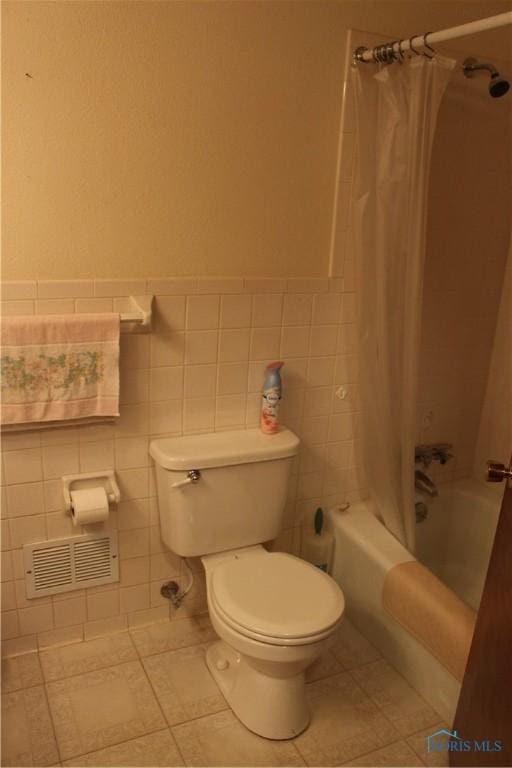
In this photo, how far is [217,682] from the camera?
1.85 meters

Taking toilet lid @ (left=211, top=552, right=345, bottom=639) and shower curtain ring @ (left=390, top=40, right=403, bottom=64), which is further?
shower curtain ring @ (left=390, top=40, right=403, bottom=64)

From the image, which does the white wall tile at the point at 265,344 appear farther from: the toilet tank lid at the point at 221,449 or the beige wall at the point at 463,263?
the beige wall at the point at 463,263

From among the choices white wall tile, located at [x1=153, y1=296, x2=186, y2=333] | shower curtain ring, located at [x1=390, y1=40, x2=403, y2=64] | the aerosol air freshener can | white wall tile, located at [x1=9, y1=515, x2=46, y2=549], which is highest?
shower curtain ring, located at [x1=390, y1=40, x2=403, y2=64]

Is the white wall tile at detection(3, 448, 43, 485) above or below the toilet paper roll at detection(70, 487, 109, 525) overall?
above

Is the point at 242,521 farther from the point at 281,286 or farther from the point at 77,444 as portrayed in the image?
the point at 281,286

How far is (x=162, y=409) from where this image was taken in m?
1.87

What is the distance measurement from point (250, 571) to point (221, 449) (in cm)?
36

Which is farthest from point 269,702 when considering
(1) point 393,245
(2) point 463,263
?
(2) point 463,263

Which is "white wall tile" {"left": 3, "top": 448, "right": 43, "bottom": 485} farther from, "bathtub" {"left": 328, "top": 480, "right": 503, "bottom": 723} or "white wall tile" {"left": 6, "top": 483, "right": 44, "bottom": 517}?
"bathtub" {"left": 328, "top": 480, "right": 503, "bottom": 723}

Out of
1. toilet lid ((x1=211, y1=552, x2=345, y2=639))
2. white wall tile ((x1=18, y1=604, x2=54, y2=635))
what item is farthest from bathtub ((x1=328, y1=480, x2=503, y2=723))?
white wall tile ((x1=18, y1=604, x2=54, y2=635))

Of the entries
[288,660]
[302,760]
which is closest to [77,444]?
[288,660]

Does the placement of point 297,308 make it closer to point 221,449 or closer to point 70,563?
point 221,449

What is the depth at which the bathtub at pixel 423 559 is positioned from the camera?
6.03 ft

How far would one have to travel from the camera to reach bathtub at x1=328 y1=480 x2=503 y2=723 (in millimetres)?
1837
